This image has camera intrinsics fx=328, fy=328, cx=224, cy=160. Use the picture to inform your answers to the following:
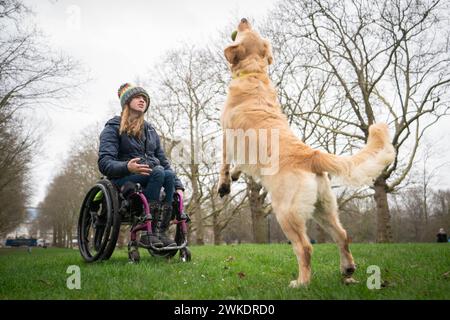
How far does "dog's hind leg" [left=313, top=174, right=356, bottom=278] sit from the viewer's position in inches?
117

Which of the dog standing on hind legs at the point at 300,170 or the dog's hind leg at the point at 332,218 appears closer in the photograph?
the dog standing on hind legs at the point at 300,170

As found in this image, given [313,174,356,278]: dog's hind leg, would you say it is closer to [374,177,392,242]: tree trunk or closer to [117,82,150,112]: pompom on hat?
[117,82,150,112]: pompom on hat

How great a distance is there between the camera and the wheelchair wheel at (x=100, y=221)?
4.00 metres

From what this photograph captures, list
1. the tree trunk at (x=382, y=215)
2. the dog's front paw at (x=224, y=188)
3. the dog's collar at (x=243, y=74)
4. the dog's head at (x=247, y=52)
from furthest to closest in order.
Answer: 1. the tree trunk at (x=382, y=215)
2. the dog's head at (x=247, y=52)
3. the dog's collar at (x=243, y=74)
4. the dog's front paw at (x=224, y=188)

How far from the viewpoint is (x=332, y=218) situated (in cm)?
304

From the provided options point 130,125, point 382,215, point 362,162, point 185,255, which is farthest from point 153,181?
point 382,215

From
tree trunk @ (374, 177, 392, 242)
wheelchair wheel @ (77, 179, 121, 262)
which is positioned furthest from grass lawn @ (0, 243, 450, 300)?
tree trunk @ (374, 177, 392, 242)

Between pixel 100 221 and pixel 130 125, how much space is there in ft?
4.58

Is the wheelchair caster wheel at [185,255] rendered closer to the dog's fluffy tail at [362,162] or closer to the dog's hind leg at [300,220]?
the dog's hind leg at [300,220]

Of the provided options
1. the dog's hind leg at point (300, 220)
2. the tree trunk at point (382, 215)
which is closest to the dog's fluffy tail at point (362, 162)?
the dog's hind leg at point (300, 220)

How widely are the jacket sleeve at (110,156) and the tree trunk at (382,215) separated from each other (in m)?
12.0

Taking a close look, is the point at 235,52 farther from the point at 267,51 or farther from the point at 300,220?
the point at 300,220

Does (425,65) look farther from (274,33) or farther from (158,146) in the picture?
(158,146)

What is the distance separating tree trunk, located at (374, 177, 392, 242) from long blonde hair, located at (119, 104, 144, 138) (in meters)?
11.7
